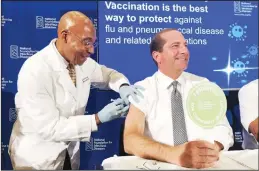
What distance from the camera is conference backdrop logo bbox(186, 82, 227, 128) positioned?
2.28m

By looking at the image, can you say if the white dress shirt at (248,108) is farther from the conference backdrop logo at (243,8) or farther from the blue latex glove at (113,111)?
the blue latex glove at (113,111)

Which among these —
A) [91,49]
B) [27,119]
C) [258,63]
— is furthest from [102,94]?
[258,63]

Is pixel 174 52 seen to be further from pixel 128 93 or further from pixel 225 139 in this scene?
pixel 225 139

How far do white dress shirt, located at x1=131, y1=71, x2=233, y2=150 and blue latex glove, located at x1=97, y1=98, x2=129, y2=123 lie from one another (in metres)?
0.06

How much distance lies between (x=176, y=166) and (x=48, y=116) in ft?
2.26

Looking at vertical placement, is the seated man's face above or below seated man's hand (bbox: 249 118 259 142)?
above

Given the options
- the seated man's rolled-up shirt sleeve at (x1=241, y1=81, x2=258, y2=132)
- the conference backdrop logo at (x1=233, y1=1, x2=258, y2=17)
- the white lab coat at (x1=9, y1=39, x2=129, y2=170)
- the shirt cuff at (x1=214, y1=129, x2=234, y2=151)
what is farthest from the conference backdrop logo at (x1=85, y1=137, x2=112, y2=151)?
the conference backdrop logo at (x1=233, y1=1, x2=258, y2=17)

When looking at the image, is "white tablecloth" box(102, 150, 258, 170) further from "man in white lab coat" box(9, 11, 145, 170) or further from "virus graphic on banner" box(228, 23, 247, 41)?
"virus graphic on banner" box(228, 23, 247, 41)

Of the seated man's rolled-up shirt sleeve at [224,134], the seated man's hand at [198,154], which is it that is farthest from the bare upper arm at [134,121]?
the seated man's rolled-up shirt sleeve at [224,134]

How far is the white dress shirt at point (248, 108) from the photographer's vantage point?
2.35 meters

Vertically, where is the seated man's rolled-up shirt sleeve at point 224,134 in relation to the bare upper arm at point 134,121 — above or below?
below

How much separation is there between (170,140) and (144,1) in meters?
0.75

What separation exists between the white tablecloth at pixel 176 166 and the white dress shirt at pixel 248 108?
8cm

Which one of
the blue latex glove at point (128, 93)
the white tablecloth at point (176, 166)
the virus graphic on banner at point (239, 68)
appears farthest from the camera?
the virus graphic on banner at point (239, 68)
